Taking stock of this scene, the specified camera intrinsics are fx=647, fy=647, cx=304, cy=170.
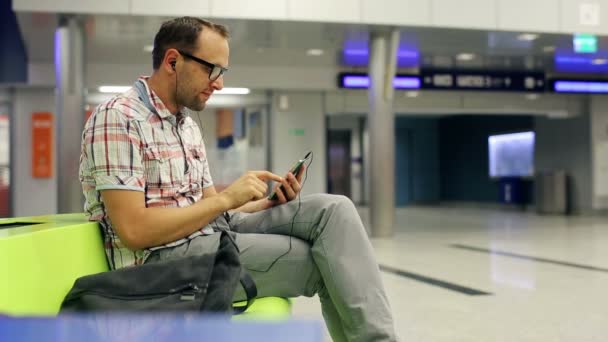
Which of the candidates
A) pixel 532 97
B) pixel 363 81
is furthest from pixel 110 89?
pixel 532 97

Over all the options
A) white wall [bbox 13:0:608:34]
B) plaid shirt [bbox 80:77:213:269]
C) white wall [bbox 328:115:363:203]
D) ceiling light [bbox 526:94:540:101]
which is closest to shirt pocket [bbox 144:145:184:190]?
plaid shirt [bbox 80:77:213:269]

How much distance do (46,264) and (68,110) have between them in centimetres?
664

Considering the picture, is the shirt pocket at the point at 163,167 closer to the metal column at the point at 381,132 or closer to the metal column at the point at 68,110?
the metal column at the point at 68,110

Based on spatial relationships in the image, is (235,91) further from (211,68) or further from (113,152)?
(113,152)

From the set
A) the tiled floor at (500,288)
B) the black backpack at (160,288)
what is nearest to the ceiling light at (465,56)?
the tiled floor at (500,288)

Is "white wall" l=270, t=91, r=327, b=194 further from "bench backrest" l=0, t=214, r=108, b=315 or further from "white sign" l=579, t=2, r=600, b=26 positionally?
"bench backrest" l=0, t=214, r=108, b=315

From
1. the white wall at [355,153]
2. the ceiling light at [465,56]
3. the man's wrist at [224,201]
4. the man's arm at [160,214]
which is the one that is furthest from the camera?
the white wall at [355,153]

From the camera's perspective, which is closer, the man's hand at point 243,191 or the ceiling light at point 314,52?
the man's hand at point 243,191

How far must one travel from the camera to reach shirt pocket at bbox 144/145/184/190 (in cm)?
193

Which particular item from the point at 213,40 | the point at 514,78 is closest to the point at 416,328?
the point at 213,40

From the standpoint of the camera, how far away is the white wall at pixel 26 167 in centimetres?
1109

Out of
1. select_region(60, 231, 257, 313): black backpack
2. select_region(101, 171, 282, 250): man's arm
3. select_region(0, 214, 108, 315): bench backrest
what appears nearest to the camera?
select_region(0, 214, 108, 315): bench backrest

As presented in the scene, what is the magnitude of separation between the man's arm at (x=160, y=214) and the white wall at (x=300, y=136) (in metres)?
9.81

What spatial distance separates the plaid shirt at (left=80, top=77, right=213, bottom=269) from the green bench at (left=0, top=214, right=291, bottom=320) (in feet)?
0.34
